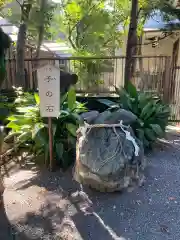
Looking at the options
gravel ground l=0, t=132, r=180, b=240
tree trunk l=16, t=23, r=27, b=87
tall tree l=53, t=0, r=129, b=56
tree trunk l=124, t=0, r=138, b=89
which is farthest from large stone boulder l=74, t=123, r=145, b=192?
tree trunk l=124, t=0, r=138, b=89

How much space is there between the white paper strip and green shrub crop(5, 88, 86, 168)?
40 centimetres

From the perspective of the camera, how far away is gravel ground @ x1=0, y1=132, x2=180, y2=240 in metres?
2.43

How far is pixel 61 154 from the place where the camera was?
3.68m

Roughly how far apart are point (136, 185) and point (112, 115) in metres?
0.95

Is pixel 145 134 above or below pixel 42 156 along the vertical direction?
above

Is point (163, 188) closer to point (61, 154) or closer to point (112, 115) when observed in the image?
point (112, 115)

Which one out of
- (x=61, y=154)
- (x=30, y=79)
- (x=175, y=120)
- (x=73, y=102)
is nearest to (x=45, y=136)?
(x=61, y=154)

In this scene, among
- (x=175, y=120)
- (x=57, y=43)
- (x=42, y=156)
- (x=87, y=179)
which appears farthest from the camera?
(x=57, y=43)

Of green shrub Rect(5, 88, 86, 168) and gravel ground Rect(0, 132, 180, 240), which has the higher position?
green shrub Rect(5, 88, 86, 168)

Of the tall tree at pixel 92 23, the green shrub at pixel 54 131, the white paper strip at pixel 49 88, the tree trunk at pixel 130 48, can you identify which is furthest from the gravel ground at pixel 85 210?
the tree trunk at pixel 130 48

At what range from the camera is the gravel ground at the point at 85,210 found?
2.43 metres

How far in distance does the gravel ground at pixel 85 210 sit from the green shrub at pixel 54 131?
370 millimetres

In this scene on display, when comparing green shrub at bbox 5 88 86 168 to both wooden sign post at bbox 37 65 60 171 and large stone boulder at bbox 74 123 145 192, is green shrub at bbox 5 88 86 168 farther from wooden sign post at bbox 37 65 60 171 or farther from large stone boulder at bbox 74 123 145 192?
large stone boulder at bbox 74 123 145 192

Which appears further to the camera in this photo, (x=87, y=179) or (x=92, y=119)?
(x=92, y=119)
